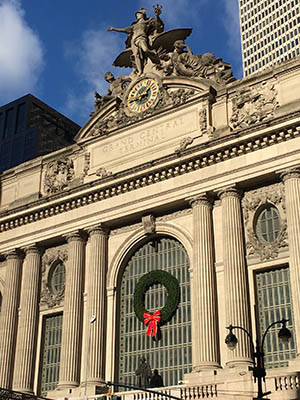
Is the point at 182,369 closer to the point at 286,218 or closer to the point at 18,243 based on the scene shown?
the point at 286,218

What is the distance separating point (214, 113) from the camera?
139 ft

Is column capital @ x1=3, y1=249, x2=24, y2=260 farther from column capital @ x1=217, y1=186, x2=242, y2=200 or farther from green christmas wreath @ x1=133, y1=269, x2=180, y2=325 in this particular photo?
column capital @ x1=217, y1=186, x2=242, y2=200

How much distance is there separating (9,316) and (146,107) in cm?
1801

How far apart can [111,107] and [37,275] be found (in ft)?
44.8

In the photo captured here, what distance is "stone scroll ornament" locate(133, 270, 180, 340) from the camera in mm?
Answer: 39812

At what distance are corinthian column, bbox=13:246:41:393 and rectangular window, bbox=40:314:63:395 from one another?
74cm

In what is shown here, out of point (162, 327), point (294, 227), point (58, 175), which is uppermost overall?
point (58, 175)

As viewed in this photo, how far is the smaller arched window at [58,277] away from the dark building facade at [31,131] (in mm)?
44880

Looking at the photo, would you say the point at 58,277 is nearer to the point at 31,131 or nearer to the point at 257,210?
the point at 257,210

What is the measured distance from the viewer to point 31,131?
304 ft

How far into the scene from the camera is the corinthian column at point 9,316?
44500mm

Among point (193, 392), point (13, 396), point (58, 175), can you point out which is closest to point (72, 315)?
point (13, 396)

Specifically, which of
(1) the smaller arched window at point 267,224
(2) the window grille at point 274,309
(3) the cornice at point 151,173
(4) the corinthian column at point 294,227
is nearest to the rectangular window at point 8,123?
(3) the cornice at point 151,173

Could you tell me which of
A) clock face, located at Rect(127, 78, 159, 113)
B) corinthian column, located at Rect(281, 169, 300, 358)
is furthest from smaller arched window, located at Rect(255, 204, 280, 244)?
clock face, located at Rect(127, 78, 159, 113)
